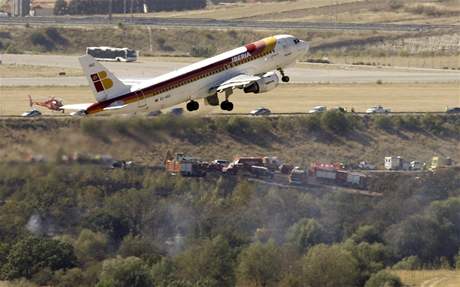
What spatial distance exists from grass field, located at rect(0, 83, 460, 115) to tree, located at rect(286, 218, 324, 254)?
109ft

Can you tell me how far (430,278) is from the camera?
379 ft

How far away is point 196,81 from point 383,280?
2063cm

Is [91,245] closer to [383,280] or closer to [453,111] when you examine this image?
[383,280]

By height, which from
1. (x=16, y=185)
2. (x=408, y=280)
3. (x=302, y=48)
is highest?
(x=302, y=48)

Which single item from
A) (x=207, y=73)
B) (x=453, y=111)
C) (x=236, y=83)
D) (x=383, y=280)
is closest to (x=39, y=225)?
(x=207, y=73)

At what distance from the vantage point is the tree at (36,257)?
11456 cm

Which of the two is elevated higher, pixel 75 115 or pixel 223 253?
pixel 75 115

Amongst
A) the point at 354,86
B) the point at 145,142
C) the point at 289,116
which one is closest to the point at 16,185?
the point at 145,142

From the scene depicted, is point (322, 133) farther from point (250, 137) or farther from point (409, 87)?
point (409, 87)

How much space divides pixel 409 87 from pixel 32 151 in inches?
→ 4079

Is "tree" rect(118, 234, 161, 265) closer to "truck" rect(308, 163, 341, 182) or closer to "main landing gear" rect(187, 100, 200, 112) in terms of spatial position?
"main landing gear" rect(187, 100, 200, 112)

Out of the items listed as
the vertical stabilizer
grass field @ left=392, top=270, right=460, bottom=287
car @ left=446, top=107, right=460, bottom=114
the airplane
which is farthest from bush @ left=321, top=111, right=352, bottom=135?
the vertical stabilizer

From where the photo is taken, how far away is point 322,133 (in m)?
154

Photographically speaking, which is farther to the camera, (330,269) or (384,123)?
(384,123)
